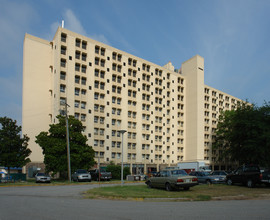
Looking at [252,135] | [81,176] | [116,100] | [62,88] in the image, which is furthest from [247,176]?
[116,100]

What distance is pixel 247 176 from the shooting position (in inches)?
806

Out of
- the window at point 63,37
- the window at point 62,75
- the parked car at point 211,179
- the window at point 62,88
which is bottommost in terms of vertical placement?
the parked car at point 211,179

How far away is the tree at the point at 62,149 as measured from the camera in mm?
35031

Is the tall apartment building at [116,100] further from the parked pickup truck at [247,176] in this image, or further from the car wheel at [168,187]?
the car wheel at [168,187]

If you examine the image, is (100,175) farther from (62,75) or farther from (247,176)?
(62,75)

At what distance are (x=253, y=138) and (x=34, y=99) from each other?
4258cm

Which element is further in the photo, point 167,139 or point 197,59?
point 197,59

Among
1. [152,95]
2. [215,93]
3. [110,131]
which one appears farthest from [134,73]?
[215,93]

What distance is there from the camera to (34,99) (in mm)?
53594

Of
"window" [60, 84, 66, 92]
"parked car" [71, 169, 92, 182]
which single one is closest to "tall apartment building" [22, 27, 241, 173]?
"window" [60, 84, 66, 92]

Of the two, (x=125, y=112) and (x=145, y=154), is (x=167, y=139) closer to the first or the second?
(x=145, y=154)

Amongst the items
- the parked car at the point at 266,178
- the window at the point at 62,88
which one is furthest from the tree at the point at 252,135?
the window at the point at 62,88

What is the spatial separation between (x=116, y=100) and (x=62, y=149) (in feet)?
76.1

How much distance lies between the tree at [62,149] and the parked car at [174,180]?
65.2ft
